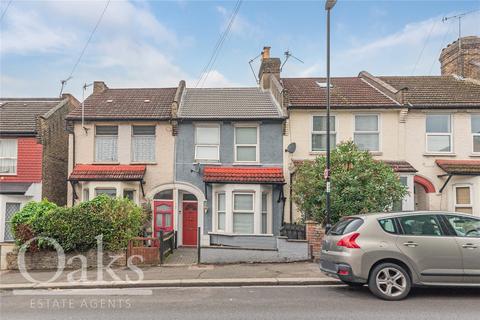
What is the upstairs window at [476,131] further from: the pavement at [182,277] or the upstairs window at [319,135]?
the pavement at [182,277]

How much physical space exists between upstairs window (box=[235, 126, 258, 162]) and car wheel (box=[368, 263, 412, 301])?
32.5ft

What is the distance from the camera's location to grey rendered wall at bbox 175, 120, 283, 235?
16531 mm

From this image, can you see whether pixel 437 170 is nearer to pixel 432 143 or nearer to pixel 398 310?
pixel 432 143

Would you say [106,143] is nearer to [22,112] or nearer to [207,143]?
[207,143]

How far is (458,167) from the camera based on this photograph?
1561cm

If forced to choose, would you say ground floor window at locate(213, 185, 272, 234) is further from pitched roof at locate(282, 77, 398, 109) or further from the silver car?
the silver car

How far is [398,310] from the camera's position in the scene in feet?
21.2

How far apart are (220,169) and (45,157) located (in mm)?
7924

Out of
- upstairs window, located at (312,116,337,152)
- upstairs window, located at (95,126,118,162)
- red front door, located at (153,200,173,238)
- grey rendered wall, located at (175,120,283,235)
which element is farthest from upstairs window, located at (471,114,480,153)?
upstairs window, located at (95,126,118,162)

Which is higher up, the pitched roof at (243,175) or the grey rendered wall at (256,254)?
the pitched roof at (243,175)

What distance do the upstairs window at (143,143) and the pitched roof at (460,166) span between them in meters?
12.3

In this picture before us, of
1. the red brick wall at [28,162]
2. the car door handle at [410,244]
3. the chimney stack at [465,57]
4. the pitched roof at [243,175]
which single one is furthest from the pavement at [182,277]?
the chimney stack at [465,57]

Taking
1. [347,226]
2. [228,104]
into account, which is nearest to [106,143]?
[228,104]

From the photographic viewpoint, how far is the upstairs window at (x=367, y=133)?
1669cm
